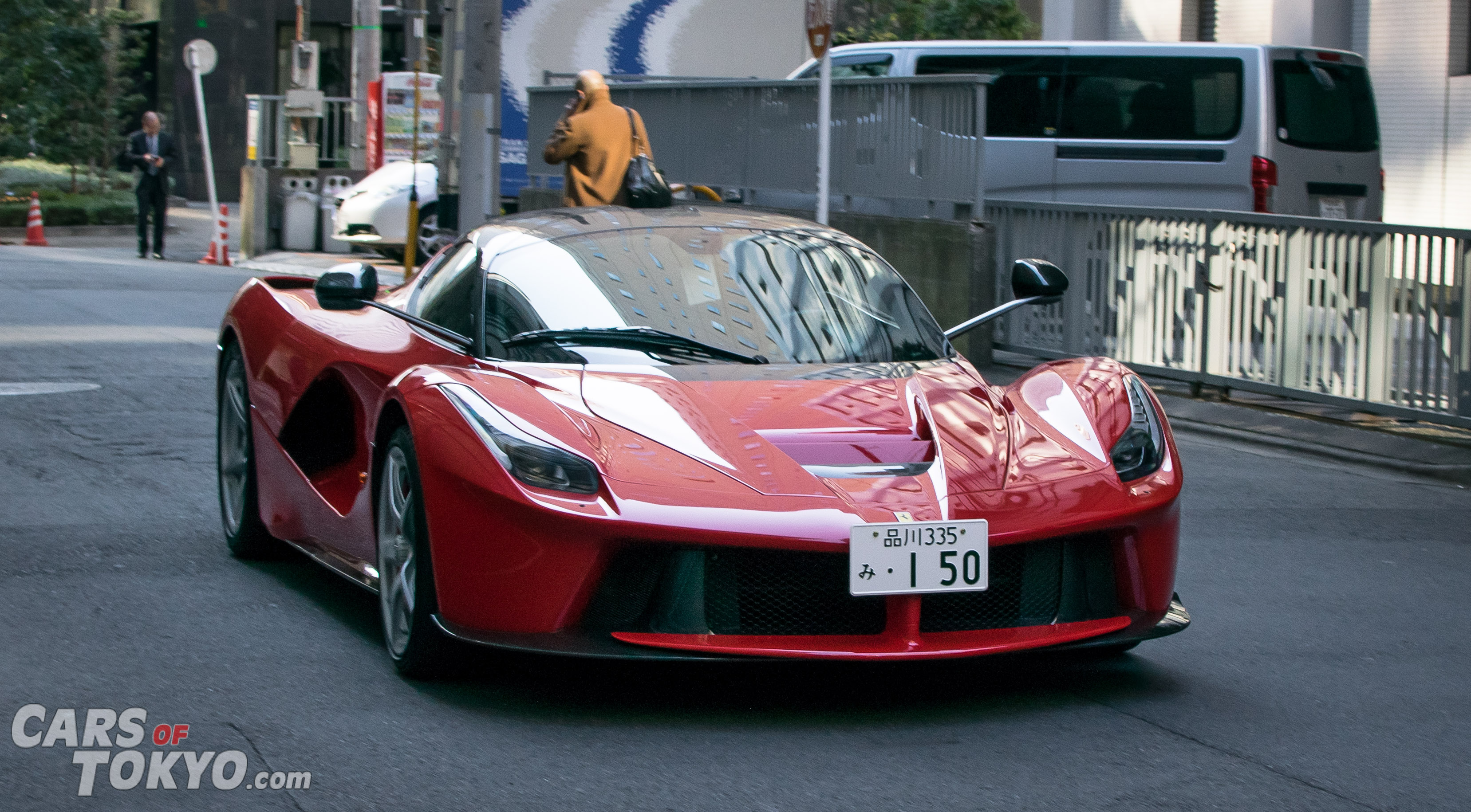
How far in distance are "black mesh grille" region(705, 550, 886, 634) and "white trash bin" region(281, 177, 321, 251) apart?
870 inches

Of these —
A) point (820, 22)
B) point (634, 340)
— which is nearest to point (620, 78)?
point (820, 22)

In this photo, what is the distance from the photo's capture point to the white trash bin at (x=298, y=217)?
83.5 feet

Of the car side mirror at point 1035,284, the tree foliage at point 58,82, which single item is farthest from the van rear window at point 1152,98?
the tree foliage at point 58,82

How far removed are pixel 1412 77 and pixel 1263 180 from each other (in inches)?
246

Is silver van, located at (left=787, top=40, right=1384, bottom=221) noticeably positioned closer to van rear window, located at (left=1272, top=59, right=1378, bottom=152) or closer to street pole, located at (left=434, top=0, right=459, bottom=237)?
van rear window, located at (left=1272, top=59, right=1378, bottom=152)

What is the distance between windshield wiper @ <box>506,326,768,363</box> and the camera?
5.18 meters

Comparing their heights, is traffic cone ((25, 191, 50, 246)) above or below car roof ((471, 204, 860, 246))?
below

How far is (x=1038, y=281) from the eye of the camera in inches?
229

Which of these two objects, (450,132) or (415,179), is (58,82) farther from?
(450,132)

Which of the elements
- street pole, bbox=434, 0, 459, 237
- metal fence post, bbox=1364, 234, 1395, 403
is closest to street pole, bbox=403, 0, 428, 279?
street pole, bbox=434, 0, 459, 237

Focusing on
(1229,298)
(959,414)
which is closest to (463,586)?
(959,414)

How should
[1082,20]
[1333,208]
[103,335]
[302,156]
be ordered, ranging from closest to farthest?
[103,335] → [1333,208] → [1082,20] → [302,156]

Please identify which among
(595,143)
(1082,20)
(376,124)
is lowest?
(595,143)

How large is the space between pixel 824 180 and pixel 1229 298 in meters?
2.69
